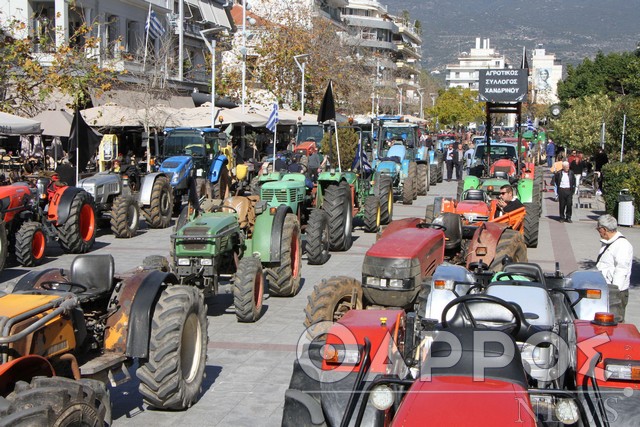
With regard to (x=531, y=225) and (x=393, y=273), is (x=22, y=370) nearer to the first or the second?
(x=393, y=273)

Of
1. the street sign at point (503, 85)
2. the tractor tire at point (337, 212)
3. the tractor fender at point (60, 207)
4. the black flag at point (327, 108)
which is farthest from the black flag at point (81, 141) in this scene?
the street sign at point (503, 85)

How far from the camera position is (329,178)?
644 inches

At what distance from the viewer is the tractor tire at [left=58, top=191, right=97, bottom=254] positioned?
631 inches

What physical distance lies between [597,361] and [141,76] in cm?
3298

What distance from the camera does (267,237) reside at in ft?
38.5

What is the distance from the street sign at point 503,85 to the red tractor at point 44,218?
33.1 ft

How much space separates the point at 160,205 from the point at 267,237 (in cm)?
895

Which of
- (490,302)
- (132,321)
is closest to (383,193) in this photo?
(132,321)

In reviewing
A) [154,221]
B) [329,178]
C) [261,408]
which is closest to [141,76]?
[154,221]

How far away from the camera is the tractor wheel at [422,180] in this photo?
93.6ft

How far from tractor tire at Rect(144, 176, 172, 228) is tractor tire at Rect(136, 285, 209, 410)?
1282cm

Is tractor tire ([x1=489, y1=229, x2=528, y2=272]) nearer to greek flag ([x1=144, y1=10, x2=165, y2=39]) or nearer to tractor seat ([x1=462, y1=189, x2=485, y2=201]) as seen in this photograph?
tractor seat ([x1=462, y1=189, x2=485, y2=201])

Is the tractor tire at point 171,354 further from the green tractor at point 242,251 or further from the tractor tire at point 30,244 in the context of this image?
the tractor tire at point 30,244

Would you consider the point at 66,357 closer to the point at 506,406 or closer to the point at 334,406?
the point at 334,406
